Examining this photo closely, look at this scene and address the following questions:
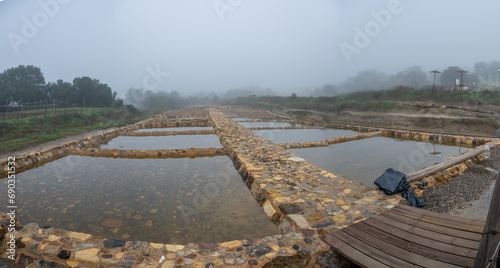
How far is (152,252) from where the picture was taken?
2566 mm

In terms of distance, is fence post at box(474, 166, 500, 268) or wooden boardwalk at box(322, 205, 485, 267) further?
wooden boardwalk at box(322, 205, 485, 267)

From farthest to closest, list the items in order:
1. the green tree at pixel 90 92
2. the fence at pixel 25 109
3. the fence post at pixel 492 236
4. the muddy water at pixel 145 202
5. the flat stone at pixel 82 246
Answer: the green tree at pixel 90 92 → the fence at pixel 25 109 → the muddy water at pixel 145 202 → the flat stone at pixel 82 246 → the fence post at pixel 492 236

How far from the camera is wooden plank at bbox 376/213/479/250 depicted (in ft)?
7.48

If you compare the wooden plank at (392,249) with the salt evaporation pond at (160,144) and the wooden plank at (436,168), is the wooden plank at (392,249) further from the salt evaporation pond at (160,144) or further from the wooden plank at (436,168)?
the salt evaporation pond at (160,144)

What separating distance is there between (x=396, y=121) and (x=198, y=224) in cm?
1779

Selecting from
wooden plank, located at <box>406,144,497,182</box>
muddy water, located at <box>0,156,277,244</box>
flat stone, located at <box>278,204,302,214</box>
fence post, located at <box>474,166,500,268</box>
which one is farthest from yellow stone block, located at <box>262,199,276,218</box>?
wooden plank, located at <box>406,144,497,182</box>

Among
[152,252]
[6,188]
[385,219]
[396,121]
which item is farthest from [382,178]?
[396,121]

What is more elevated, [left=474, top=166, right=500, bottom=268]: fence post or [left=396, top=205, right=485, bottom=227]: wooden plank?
[left=474, top=166, right=500, bottom=268]: fence post

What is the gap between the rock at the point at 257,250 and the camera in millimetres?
2500

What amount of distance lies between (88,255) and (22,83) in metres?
45.3

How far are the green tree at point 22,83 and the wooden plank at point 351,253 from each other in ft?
140

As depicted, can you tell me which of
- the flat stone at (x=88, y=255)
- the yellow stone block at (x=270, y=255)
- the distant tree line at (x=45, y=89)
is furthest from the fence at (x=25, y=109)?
the yellow stone block at (x=270, y=255)

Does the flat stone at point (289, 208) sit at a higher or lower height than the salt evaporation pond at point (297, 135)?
lower

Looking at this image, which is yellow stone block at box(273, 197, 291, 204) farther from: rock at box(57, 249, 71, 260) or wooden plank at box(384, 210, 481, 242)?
rock at box(57, 249, 71, 260)
